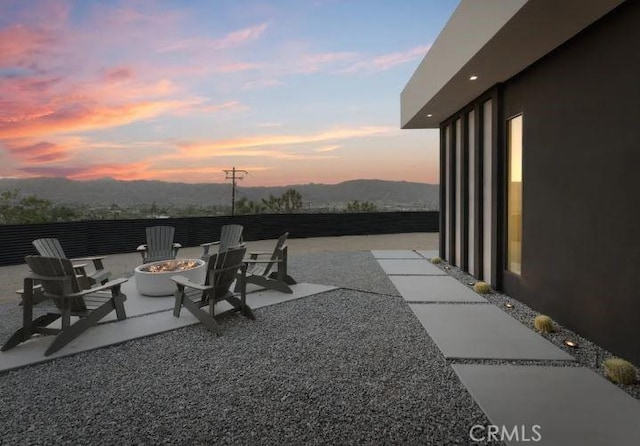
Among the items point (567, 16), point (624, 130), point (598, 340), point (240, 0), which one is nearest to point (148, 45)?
point (240, 0)

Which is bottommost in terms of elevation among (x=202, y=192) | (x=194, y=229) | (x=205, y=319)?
(x=205, y=319)

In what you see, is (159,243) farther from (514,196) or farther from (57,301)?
(514,196)

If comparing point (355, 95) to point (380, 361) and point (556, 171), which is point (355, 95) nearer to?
point (556, 171)

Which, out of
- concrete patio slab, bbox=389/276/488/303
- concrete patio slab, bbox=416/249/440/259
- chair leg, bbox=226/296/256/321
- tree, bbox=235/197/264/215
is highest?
tree, bbox=235/197/264/215

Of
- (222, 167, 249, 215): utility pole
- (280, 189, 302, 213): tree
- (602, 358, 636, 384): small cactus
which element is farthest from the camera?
(222, 167, 249, 215): utility pole

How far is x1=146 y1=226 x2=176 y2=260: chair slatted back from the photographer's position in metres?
6.45

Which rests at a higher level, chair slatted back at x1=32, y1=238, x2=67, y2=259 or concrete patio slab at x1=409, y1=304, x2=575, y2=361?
chair slatted back at x1=32, y1=238, x2=67, y2=259

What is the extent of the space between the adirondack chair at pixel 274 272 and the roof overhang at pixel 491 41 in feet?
10.5

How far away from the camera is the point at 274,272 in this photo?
5.91 meters

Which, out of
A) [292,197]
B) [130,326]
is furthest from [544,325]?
[292,197]

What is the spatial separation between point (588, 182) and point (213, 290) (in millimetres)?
3730

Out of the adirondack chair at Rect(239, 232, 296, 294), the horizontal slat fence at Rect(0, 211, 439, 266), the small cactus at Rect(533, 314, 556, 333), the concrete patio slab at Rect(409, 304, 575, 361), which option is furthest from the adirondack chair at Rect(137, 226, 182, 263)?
the small cactus at Rect(533, 314, 556, 333)

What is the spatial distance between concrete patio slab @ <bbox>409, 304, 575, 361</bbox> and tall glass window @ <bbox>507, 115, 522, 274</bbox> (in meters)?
0.97

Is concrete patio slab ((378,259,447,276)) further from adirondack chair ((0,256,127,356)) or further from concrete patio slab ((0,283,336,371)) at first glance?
adirondack chair ((0,256,127,356))
